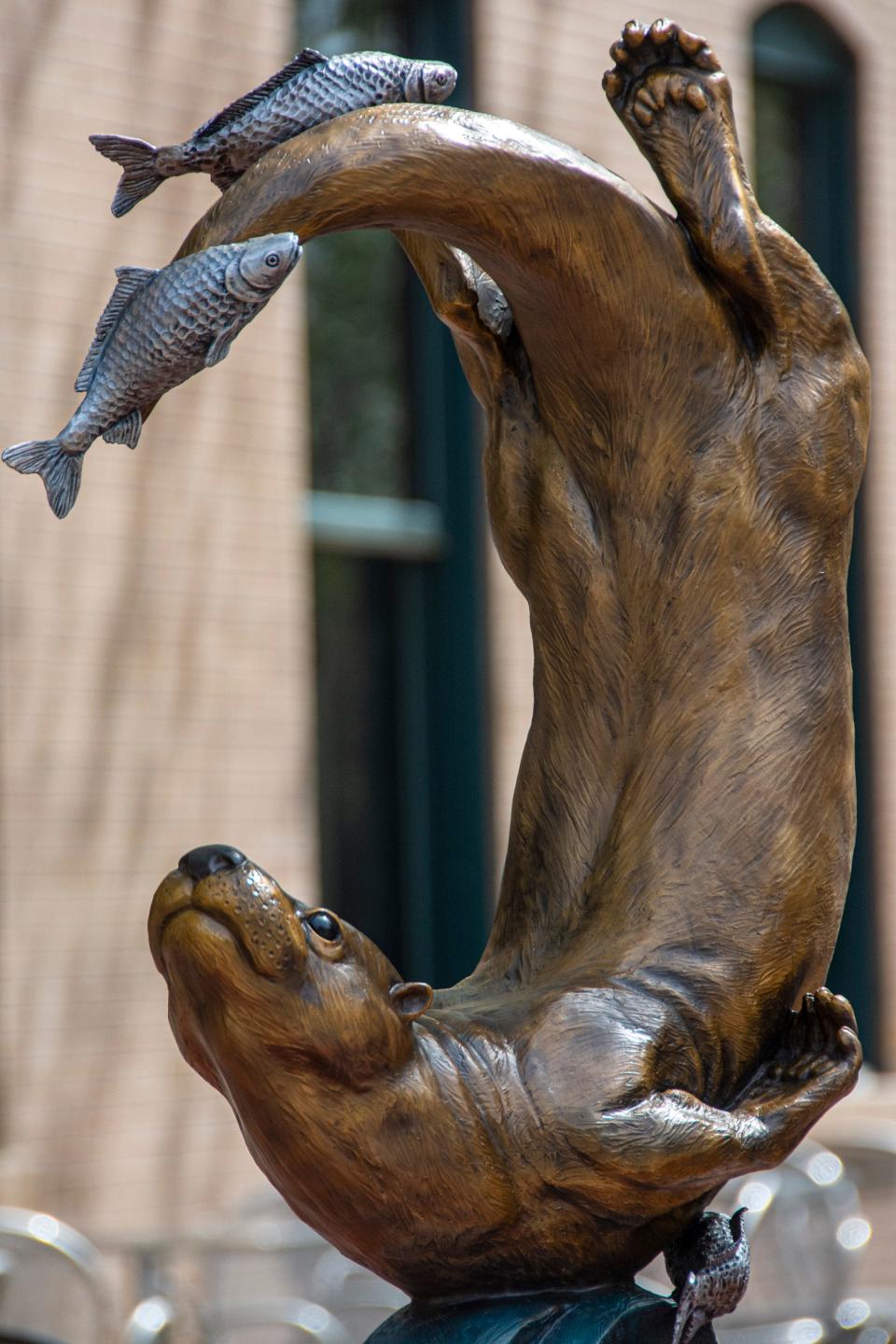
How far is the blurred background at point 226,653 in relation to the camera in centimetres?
507

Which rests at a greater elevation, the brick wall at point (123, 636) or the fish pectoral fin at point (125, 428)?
the fish pectoral fin at point (125, 428)

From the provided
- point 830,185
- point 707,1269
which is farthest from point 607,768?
point 830,185

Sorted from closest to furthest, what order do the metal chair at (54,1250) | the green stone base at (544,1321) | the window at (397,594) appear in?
1. the green stone base at (544,1321)
2. the metal chair at (54,1250)
3. the window at (397,594)

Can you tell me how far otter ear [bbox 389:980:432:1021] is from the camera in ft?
3.67

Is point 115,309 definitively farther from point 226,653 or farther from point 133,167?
point 226,653

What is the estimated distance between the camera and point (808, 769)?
4.10 ft

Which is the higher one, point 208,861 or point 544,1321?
point 208,861

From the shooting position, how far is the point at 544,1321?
116cm

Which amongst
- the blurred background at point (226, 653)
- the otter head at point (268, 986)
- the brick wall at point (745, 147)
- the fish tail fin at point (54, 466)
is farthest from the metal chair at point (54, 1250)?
the fish tail fin at point (54, 466)

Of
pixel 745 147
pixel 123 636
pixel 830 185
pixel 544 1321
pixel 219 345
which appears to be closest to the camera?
pixel 219 345

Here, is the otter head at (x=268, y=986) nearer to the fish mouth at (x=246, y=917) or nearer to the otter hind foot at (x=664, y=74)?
the fish mouth at (x=246, y=917)

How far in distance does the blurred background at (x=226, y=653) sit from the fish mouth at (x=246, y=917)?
125 inches

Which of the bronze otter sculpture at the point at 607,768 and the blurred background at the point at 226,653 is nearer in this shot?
the bronze otter sculpture at the point at 607,768

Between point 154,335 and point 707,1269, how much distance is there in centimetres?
70
